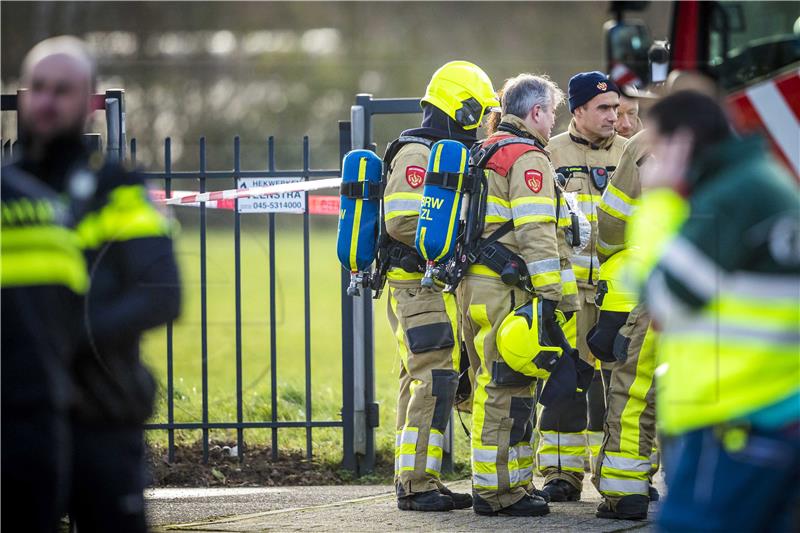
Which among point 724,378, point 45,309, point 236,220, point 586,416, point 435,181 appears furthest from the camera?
point 236,220

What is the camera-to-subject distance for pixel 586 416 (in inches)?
286

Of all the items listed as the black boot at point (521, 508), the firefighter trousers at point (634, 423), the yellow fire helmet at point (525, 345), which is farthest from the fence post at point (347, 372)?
the firefighter trousers at point (634, 423)

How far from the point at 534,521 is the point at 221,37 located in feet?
126

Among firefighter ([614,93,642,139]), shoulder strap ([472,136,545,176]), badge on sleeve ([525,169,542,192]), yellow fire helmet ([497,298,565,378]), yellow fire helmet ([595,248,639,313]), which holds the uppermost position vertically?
firefighter ([614,93,642,139])

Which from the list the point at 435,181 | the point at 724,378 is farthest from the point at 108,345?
the point at 435,181

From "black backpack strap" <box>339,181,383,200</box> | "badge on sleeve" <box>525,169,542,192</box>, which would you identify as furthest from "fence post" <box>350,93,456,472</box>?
"badge on sleeve" <box>525,169,542,192</box>

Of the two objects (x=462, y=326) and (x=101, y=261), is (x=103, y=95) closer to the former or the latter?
(x=462, y=326)

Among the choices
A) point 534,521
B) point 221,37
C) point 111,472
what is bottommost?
point 534,521

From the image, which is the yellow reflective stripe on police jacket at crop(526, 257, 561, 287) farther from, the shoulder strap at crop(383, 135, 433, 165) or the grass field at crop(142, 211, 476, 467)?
the grass field at crop(142, 211, 476, 467)

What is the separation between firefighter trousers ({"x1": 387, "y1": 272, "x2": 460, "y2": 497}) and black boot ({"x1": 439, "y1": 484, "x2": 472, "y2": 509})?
0.31ft

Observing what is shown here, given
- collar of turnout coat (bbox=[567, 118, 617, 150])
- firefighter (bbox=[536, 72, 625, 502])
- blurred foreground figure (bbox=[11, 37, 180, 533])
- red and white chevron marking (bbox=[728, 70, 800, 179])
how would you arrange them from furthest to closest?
1. collar of turnout coat (bbox=[567, 118, 617, 150])
2. firefighter (bbox=[536, 72, 625, 502])
3. red and white chevron marking (bbox=[728, 70, 800, 179])
4. blurred foreground figure (bbox=[11, 37, 180, 533])

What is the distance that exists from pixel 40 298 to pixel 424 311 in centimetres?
314

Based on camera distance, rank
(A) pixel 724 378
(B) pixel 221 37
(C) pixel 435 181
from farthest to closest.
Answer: (B) pixel 221 37 → (C) pixel 435 181 → (A) pixel 724 378

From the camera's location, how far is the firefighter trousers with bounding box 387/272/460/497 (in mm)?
6711
